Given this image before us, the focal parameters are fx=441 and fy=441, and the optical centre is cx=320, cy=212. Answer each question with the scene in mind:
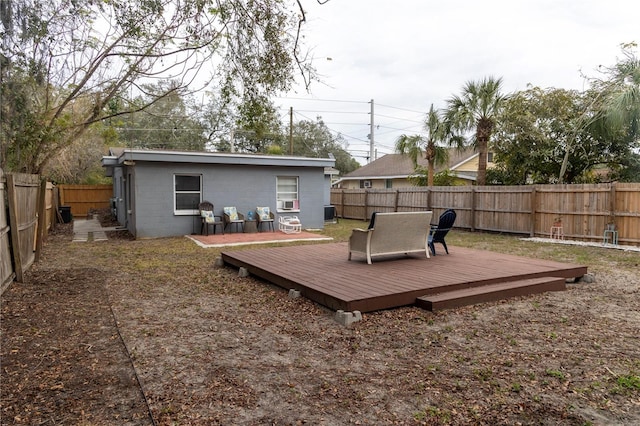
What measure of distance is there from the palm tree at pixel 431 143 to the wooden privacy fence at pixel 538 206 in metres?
2.84

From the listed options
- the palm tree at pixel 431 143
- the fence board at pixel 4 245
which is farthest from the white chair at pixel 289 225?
the fence board at pixel 4 245

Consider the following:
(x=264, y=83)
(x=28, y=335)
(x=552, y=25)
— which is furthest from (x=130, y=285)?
(x=552, y=25)

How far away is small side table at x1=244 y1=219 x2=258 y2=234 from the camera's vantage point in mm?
14638

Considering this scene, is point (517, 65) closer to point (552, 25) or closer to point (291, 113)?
point (552, 25)

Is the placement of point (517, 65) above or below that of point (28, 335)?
above

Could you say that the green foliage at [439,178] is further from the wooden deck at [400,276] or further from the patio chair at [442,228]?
→ the patio chair at [442,228]

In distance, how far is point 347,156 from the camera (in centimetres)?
4928

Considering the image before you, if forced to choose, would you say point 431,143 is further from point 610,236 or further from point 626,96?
point 610,236

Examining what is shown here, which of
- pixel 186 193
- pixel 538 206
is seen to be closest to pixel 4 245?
pixel 186 193

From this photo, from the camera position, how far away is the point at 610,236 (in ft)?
38.2

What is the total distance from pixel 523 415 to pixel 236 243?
9741 mm

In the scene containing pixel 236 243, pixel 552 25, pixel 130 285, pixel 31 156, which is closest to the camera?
pixel 130 285

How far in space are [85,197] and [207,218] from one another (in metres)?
13.3

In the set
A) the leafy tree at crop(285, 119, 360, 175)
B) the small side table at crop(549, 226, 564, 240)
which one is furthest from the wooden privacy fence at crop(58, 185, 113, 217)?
the small side table at crop(549, 226, 564, 240)
